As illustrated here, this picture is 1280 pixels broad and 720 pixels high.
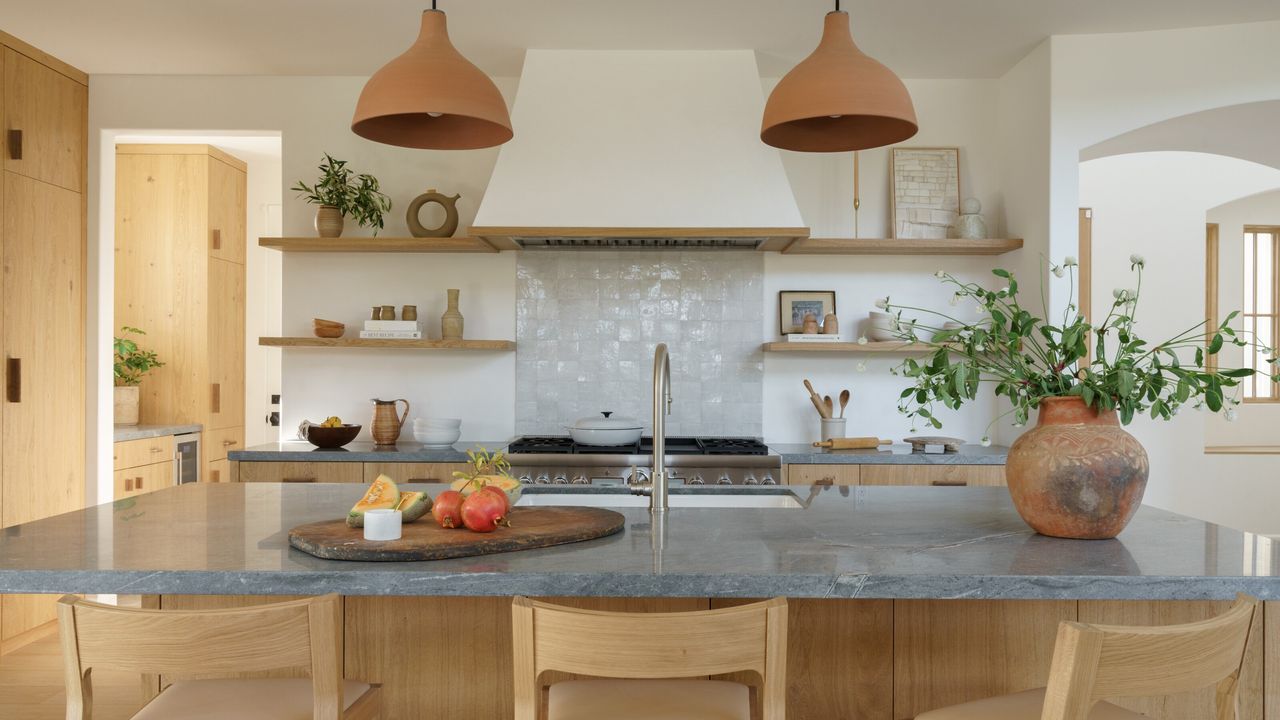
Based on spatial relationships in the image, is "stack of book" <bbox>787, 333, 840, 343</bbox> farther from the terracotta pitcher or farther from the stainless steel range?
the terracotta pitcher

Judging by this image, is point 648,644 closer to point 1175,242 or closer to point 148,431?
point 148,431

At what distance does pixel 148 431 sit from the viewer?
17.0ft

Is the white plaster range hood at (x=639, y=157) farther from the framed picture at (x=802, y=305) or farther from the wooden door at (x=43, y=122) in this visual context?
the wooden door at (x=43, y=122)

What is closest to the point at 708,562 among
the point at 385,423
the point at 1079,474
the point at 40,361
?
the point at 1079,474

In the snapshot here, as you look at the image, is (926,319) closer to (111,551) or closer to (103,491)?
(111,551)

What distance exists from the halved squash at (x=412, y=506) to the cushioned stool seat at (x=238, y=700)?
0.36 m

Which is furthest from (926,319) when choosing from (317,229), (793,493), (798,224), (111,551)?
(111,551)

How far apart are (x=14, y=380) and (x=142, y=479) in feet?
3.80

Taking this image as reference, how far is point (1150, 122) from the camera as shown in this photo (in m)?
4.10

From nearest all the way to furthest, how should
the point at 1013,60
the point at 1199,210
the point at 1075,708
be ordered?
1. the point at 1075,708
2. the point at 1013,60
3. the point at 1199,210

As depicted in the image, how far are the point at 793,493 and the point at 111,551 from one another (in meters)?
1.69

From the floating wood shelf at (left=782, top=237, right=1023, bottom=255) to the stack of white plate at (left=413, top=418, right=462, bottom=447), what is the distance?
1.80m

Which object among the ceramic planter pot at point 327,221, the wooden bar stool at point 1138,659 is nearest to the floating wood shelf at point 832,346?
the ceramic planter pot at point 327,221

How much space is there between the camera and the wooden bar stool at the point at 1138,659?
51.9 inches
